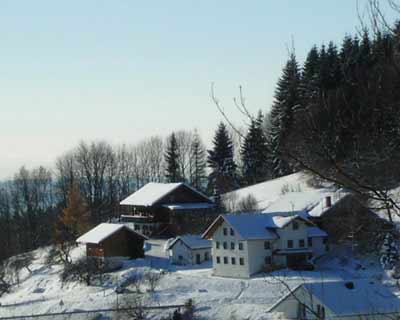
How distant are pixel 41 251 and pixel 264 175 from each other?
24.2m

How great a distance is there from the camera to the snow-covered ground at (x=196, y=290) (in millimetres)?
32531

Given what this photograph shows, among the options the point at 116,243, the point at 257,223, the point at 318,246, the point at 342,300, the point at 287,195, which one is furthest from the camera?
the point at 287,195

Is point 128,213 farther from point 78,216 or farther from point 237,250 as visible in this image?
point 237,250

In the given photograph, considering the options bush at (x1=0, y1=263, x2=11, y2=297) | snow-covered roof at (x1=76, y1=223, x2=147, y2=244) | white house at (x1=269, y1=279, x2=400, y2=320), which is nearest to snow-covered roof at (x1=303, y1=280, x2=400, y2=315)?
white house at (x1=269, y1=279, x2=400, y2=320)

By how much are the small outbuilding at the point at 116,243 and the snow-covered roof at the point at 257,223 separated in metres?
7.13

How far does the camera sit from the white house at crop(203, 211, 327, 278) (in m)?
40.2

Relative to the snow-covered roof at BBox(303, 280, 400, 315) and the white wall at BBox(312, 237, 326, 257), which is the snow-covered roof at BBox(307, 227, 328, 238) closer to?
the white wall at BBox(312, 237, 326, 257)

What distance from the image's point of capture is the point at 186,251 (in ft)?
143

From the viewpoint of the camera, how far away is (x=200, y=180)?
78.5m

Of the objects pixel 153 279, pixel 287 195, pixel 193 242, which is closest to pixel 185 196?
pixel 287 195

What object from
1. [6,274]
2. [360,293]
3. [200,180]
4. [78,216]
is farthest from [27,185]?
[360,293]

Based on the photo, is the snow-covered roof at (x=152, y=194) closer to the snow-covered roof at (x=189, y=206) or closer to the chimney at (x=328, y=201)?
the snow-covered roof at (x=189, y=206)

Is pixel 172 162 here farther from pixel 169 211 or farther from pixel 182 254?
pixel 182 254

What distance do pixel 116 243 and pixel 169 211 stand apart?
24.4ft
